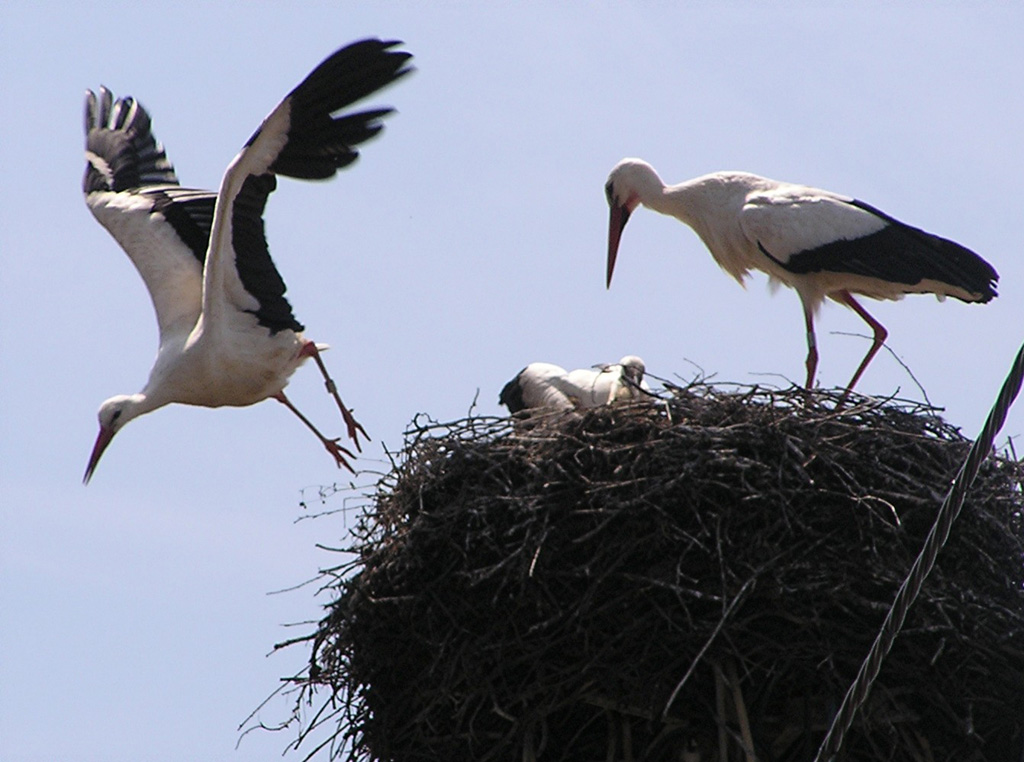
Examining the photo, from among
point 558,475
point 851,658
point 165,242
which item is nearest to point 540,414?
point 558,475

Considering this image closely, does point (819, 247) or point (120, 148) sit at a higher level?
point (120, 148)

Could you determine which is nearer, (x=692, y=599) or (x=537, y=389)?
(x=692, y=599)

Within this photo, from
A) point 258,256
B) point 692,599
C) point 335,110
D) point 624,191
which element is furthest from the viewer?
point 624,191

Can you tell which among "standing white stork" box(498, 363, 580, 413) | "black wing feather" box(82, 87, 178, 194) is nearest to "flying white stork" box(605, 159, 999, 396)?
"standing white stork" box(498, 363, 580, 413)

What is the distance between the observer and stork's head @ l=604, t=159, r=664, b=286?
8.80m

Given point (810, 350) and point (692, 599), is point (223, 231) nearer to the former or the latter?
point (810, 350)

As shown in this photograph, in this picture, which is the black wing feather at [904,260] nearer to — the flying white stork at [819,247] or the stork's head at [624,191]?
the flying white stork at [819,247]

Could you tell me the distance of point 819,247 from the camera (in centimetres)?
800

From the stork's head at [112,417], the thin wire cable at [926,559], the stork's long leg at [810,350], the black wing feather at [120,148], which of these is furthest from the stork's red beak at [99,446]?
the thin wire cable at [926,559]

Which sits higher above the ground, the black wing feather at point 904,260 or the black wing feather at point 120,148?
the black wing feather at point 120,148

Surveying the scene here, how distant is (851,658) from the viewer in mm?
5762

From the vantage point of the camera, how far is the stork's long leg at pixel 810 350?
8234 millimetres

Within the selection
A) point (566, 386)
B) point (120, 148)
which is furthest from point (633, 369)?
point (120, 148)

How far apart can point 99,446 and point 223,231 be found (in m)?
1.63
